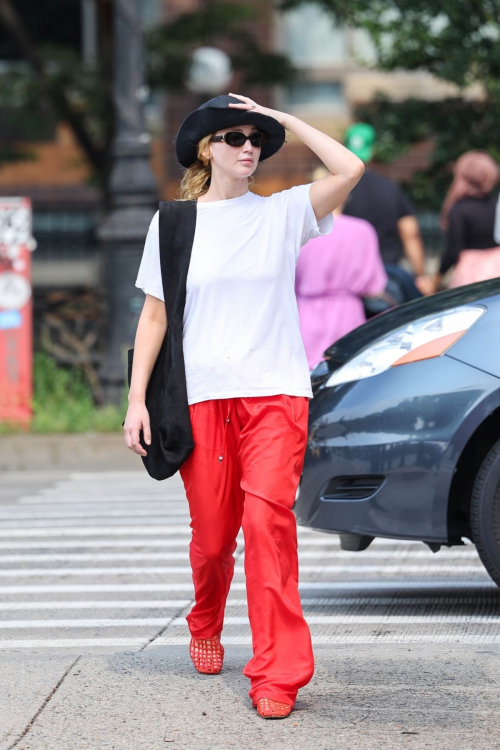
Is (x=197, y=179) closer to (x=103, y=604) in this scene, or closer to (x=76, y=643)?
(x=76, y=643)

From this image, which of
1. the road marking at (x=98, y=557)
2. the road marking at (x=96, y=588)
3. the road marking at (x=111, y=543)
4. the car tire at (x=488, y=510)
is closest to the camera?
the car tire at (x=488, y=510)

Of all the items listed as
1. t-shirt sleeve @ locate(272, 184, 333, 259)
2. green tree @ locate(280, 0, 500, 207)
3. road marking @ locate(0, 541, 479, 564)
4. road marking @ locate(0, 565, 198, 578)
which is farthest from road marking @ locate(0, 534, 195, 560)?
green tree @ locate(280, 0, 500, 207)

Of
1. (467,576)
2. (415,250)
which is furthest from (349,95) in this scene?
(467,576)

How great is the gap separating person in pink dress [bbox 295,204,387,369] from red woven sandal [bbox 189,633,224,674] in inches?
139

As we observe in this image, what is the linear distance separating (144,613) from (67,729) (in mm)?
1899

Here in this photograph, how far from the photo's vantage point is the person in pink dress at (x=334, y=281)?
7.70 meters

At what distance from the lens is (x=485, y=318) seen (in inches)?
203

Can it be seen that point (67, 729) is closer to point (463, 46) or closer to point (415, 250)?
point (415, 250)

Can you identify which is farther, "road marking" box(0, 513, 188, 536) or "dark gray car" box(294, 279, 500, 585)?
"road marking" box(0, 513, 188, 536)

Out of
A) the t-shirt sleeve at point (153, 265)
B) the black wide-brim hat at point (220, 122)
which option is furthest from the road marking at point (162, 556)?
the black wide-brim hat at point (220, 122)

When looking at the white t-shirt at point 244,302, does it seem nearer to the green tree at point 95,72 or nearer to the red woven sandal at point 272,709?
the red woven sandal at point 272,709

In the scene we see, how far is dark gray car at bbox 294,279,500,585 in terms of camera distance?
506 centimetres

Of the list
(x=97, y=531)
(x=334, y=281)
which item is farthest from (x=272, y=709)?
(x=334, y=281)

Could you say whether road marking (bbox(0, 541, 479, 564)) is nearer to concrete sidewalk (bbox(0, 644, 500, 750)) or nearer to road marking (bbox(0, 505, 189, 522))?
road marking (bbox(0, 505, 189, 522))
